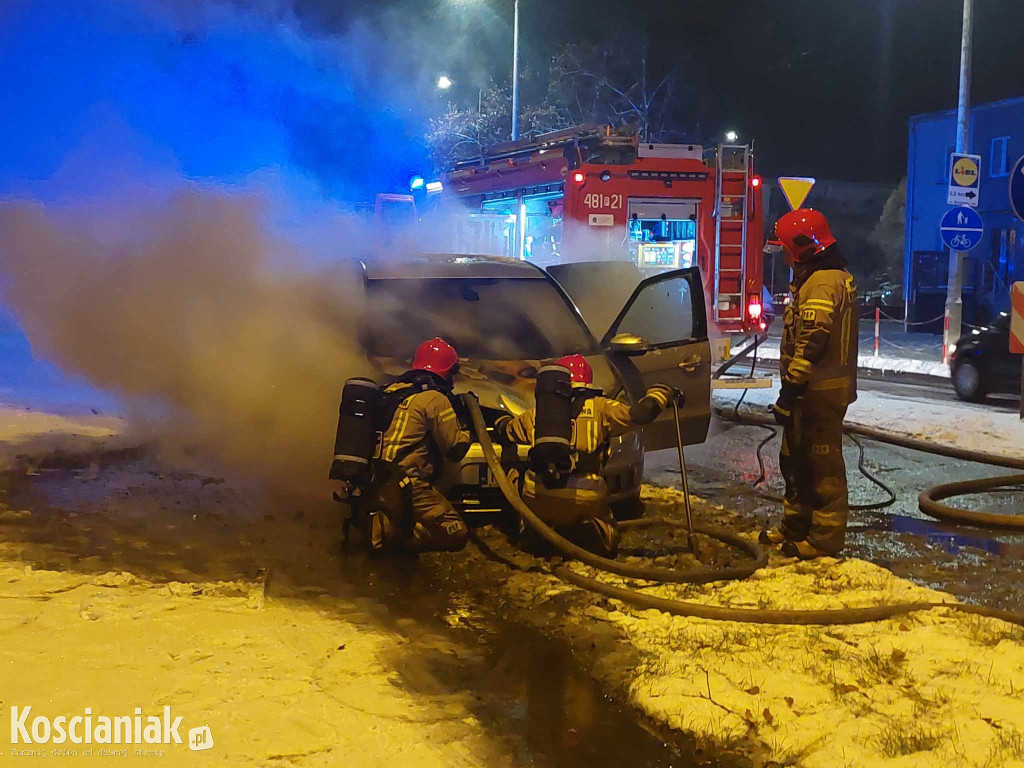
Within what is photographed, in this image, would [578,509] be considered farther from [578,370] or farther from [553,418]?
[578,370]

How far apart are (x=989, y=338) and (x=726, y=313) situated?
10.7ft

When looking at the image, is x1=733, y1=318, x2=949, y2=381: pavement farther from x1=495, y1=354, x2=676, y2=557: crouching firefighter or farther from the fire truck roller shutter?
x1=495, y1=354, x2=676, y2=557: crouching firefighter

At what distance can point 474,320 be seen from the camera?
267 inches

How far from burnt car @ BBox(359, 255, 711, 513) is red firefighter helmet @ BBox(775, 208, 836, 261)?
4.03ft

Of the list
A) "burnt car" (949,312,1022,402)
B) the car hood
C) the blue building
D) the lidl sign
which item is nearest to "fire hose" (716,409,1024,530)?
the car hood

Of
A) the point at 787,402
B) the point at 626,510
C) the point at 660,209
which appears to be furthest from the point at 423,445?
the point at 660,209

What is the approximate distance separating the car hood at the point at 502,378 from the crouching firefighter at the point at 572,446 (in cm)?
35

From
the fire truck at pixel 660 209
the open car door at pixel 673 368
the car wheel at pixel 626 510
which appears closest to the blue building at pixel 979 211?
the fire truck at pixel 660 209

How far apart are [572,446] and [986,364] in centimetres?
929

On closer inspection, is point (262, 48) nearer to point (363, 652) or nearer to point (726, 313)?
point (726, 313)

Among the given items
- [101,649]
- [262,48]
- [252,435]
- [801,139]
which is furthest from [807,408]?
[801,139]

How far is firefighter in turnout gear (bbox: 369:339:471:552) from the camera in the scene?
5.14 m

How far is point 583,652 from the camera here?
412 cm

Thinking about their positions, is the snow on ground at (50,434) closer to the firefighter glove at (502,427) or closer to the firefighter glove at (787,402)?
the firefighter glove at (502,427)
